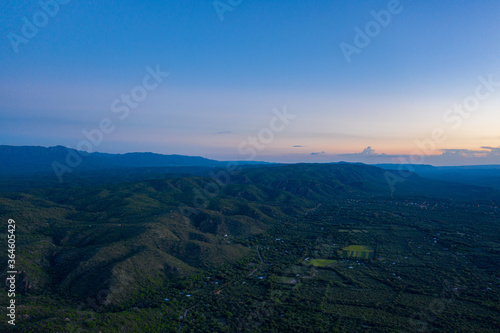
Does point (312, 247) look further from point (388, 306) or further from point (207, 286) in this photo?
point (207, 286)

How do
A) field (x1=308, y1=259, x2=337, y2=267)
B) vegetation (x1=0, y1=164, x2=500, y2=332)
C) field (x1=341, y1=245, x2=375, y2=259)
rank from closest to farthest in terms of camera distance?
vegetation (x1=0, y1=164, x2=500, y2=332)
field (x1=308, y1=259, x2=337, y2=267)
field (x1=341, y1=245, x2=375, y2=259)

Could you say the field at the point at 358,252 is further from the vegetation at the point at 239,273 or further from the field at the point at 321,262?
the field at the point at 321,262

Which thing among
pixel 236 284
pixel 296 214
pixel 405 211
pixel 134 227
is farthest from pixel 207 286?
pixel 405 211

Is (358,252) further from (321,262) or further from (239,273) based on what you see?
(239,273)

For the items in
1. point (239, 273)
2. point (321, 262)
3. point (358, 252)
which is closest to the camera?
point (239, 273)

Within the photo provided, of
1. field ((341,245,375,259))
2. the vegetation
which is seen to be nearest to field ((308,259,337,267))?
the vegetation

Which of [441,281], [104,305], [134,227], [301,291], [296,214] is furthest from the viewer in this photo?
[296,214]

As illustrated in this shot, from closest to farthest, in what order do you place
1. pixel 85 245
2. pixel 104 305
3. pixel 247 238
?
pixel 104 305 < pixel 85 245 < pixel 247 238

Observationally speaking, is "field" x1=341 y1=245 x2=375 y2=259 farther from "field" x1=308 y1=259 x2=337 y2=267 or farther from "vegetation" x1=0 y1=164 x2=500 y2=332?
"field" x1=308 y1=259 x2=337 y2=267

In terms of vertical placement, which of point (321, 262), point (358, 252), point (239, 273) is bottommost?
point (358, 252)

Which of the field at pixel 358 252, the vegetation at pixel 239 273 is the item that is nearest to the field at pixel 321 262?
the vegetation at pixel 239 273

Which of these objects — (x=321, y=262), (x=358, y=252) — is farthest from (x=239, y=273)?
(x=358, y=252)
